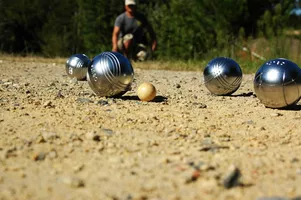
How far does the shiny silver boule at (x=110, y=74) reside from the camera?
5.48 metres

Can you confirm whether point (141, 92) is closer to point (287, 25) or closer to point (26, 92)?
point (26, 92)

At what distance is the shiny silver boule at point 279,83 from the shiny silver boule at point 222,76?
94 cm

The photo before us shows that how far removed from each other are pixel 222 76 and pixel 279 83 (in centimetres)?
124

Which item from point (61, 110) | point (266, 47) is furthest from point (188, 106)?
point (266, 47)

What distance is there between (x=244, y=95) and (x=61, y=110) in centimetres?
288

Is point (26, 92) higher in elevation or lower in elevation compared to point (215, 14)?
lower

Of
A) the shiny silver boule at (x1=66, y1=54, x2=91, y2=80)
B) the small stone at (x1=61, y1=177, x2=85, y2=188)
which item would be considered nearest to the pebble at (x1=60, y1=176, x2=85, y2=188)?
the small stone at (x1=61, y1=177, x2=85, y2=188)

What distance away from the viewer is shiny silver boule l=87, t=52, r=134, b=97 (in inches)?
216

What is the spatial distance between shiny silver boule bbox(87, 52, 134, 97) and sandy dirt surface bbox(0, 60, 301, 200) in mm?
173

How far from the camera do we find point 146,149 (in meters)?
3.35

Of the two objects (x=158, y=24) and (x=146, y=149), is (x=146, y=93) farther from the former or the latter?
(x=158, y=24)

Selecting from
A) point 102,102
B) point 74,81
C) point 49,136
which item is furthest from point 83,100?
point 74,81

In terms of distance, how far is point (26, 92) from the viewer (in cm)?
622

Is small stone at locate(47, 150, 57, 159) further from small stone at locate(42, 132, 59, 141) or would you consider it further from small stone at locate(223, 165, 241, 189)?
small stone at locate(223, 165, 241, 189)
